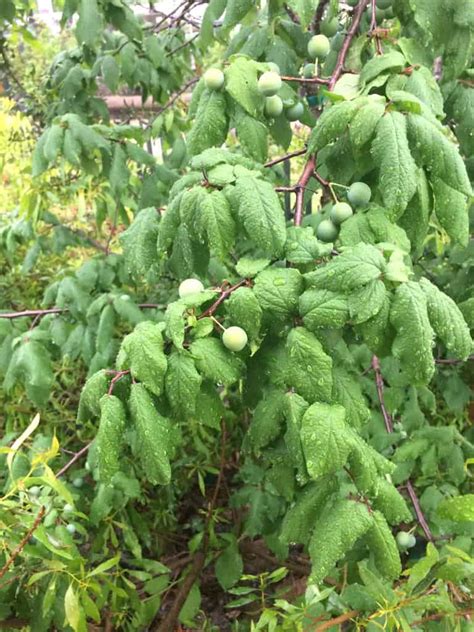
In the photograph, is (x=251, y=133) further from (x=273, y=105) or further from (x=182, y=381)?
(x=182, y=381)

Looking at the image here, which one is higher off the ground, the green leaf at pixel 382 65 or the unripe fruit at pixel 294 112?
the green leaf at pixel 382 65

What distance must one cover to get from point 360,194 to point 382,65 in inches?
8.9

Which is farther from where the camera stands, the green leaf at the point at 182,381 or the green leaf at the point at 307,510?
the green leaf at the point at 307,510

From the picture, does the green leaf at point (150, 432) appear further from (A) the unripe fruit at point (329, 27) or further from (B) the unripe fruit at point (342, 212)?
(A) the unripe fruit at point (329, 27)

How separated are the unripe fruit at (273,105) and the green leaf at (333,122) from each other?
0.56 ft

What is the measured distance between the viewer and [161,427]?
0.75m

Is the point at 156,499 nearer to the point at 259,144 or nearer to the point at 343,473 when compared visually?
the point at 343,473

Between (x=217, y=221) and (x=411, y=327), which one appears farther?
(x=217, y=221)

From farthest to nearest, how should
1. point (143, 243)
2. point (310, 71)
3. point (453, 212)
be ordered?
1. point (310, 71)
2. point (143, 243)
3. point (453, 212)

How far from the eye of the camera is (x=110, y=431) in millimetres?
737

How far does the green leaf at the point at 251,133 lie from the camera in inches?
38.9

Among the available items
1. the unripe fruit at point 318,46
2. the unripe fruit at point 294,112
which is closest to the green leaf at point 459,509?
the unripe fruit at point 294,112

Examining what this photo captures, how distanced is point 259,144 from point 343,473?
584 mm

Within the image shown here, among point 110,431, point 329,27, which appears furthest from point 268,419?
point 329,27
